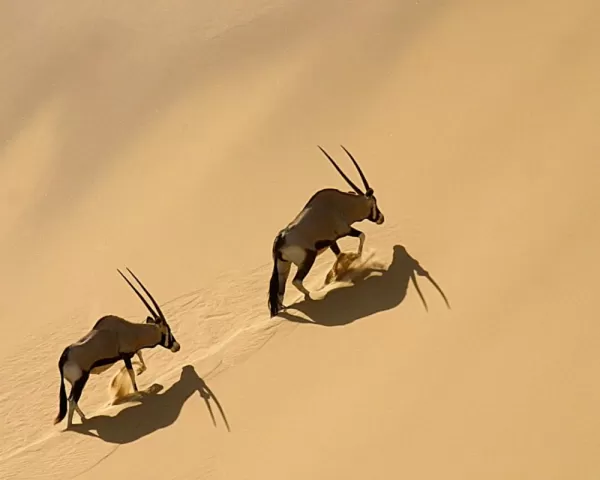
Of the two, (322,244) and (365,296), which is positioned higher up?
(322,244)

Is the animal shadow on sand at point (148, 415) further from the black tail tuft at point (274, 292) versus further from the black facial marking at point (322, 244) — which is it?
the black facial marking at point (322, 244)

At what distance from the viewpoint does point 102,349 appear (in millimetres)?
4559

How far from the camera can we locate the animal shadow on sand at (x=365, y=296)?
15.0 feet

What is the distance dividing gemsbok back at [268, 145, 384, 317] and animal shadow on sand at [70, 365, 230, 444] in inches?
20.5

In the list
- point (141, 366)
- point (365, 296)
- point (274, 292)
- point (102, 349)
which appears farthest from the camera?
point (141, 366)

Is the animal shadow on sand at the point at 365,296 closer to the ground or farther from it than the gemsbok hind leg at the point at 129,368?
closer to the ground

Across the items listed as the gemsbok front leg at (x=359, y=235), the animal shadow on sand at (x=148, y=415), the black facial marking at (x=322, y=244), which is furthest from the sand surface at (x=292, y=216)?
the black facial marking at (x=322, y=244)

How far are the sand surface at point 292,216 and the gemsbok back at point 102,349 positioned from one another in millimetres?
174

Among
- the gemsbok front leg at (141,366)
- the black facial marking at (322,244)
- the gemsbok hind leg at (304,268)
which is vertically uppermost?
the black facial marking at (322,244)

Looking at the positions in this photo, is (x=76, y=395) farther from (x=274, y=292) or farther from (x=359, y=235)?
(x=359, y=235)

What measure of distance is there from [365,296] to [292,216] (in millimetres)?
1198

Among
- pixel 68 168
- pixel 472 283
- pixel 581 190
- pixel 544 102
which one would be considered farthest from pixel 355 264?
pixel 68 168

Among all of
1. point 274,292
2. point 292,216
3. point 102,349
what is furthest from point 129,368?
point 292,216

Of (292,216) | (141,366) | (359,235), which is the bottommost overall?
(141,366)
